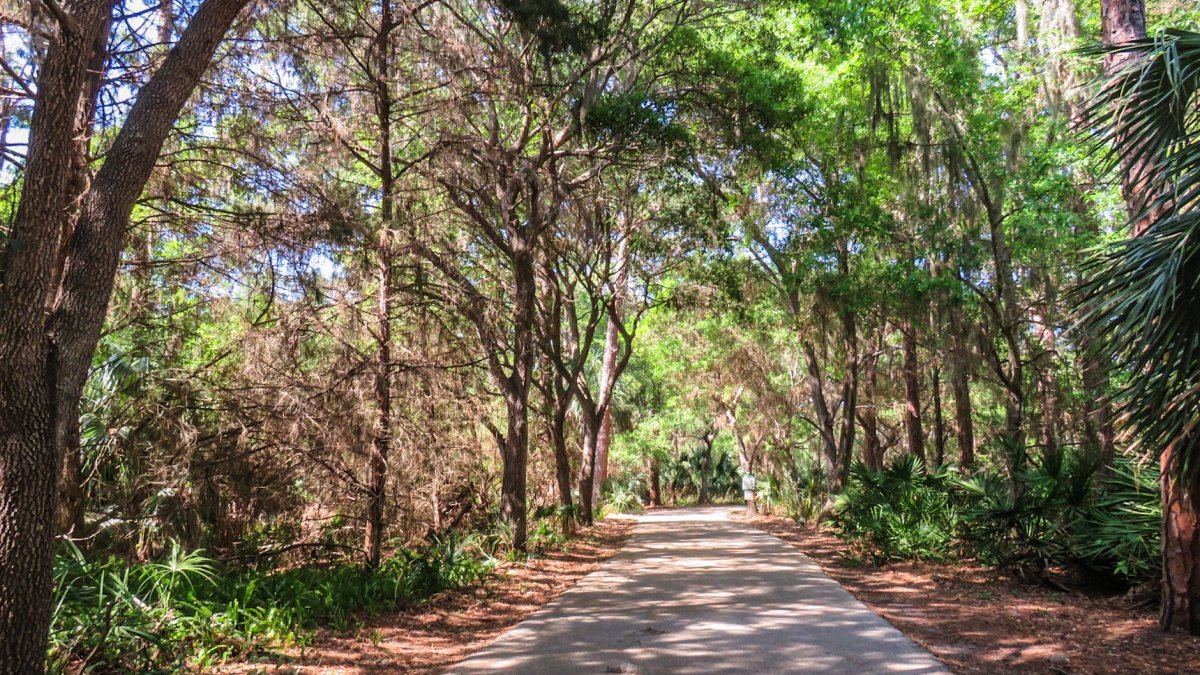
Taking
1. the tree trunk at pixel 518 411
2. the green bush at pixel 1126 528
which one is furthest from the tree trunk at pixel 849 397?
the green bush at pixel 1126 528

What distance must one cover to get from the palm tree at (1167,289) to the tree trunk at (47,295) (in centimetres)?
777

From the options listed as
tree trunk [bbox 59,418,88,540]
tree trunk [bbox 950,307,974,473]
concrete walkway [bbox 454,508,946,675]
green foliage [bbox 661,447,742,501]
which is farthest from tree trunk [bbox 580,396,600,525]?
green foliage [bbox 661,447,742,501]

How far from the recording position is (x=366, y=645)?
753 cm

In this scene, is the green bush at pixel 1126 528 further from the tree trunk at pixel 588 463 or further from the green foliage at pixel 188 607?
the tree trunk at pixel 588 463

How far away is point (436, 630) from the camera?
8.40 meters

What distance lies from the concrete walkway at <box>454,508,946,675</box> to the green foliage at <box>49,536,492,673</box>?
1.95 m

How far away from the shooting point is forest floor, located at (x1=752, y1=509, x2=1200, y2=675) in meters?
6.25

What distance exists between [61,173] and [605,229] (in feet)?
41.8

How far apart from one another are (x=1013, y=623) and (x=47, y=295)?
9.08 m

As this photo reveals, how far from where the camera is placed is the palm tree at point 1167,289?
591cm

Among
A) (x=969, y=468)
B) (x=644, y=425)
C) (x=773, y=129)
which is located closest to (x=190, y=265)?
(x=773, y=129)

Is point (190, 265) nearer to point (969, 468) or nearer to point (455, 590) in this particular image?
point (455, 590)

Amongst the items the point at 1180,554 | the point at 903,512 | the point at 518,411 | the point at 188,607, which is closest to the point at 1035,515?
the point at 1180,554

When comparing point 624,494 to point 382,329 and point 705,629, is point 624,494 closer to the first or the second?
point 382,329
